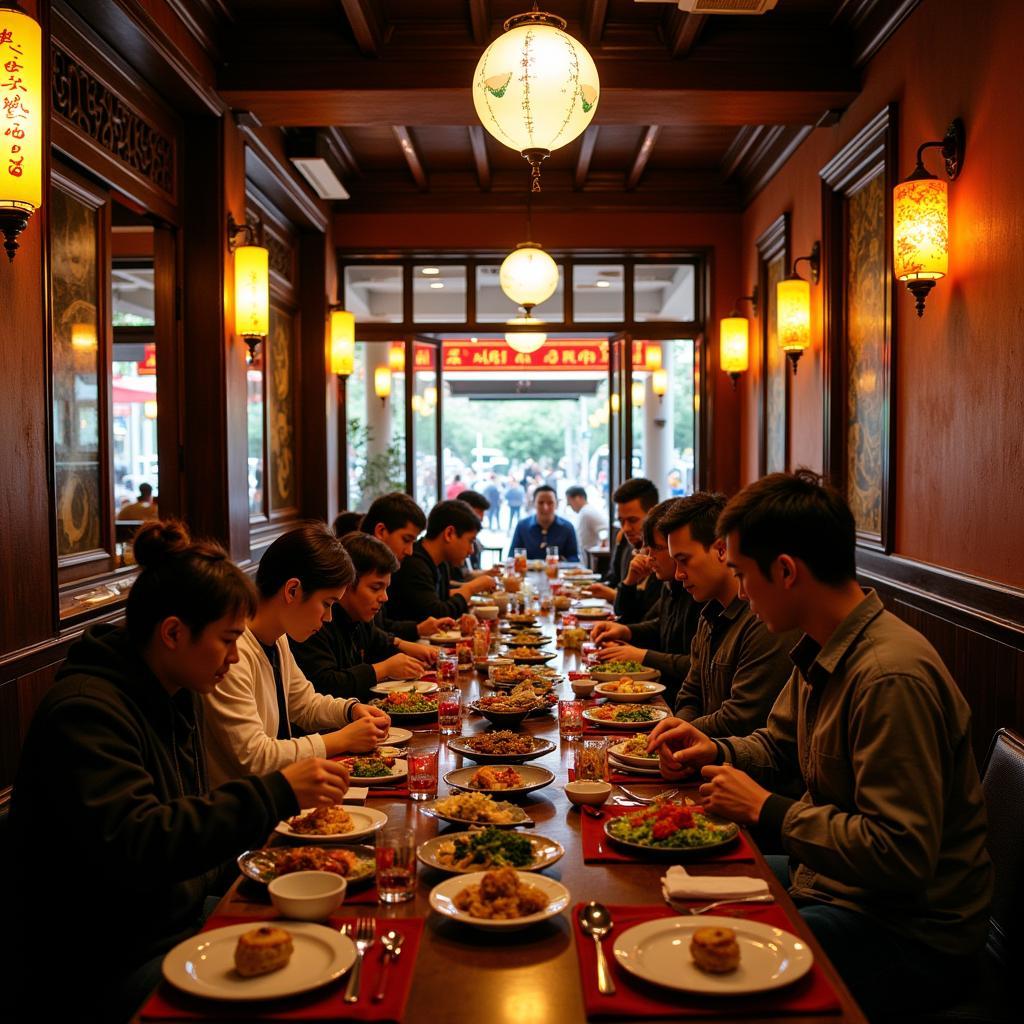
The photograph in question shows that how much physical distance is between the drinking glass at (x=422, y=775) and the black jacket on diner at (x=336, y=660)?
1.11m

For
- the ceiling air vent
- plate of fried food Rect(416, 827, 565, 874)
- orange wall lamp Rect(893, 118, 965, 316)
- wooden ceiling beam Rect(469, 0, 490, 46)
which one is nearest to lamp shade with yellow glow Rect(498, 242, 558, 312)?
wooden ceiling beam Rect(469, 0, 490, 46)

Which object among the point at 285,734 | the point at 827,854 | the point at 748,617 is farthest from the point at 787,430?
the point at 827,854

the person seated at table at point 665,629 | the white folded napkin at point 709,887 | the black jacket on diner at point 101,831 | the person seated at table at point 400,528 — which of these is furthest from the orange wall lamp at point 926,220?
the black jacket on diner at point 101,831

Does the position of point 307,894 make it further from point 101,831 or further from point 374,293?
point 374,293

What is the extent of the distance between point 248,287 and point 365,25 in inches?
53.3

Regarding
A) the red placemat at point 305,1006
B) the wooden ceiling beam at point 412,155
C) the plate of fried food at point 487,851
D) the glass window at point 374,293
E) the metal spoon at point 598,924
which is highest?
the wooden ceiling beam at point 412,155

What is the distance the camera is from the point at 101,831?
1583mm

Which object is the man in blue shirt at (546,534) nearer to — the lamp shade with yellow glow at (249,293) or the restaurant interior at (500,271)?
the restaurant interior at (500,271)

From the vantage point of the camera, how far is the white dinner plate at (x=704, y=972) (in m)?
1.37

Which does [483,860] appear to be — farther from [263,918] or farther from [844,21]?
[844,21]

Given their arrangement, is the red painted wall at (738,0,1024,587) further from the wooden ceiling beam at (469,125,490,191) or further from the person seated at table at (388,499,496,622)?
the wooden ceiling beam at (469,125,490,191)

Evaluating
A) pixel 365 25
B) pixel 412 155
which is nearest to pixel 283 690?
pixel 365 25

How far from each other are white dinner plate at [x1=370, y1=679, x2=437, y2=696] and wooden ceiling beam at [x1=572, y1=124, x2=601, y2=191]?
389 centimetres

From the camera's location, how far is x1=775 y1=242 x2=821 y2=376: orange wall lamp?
587 centimetres
